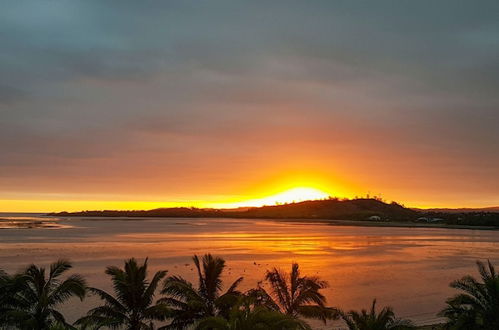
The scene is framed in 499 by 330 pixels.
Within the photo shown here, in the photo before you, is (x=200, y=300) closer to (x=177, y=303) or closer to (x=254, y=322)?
(x=177, y=303)

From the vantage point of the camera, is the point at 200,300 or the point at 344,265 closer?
the point at 200,300

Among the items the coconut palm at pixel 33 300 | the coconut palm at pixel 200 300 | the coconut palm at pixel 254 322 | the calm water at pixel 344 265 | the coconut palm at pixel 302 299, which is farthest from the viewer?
the calm water at pixel 344 265

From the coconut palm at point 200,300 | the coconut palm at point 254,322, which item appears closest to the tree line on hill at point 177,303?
the coconut palm at point 200,300

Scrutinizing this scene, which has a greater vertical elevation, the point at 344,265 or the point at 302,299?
the point at 302,299

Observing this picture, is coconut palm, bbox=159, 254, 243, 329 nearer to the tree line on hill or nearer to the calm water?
the tree line on hill

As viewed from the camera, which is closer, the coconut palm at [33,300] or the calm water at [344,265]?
the coconut palm at [33,300]

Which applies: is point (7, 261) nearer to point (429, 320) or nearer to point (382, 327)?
point (429, 320)

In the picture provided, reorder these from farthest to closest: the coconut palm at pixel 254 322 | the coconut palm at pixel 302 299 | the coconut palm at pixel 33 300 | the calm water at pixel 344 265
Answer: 1. the calm water at pixel 344 265
2. the coconut palm at pixel 302 299
3. the coconut palm at pixel 33 300
4. the coconut palm at pixel 254 322

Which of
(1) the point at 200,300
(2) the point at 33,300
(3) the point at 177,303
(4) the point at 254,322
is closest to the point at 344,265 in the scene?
(3) the point at 177,303

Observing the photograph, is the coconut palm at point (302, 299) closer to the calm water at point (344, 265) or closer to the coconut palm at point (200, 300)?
the coconut palm at point (200, 300)

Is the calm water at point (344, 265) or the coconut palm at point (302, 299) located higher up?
the coconut palm at point (302, 299)

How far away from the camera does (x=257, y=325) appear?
60.8ft

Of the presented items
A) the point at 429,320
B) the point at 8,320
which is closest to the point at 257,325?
the point at 8,320

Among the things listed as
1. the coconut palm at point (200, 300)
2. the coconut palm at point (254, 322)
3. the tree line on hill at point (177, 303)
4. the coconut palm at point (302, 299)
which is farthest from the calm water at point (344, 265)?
the coconut palm at point (254, 322)
